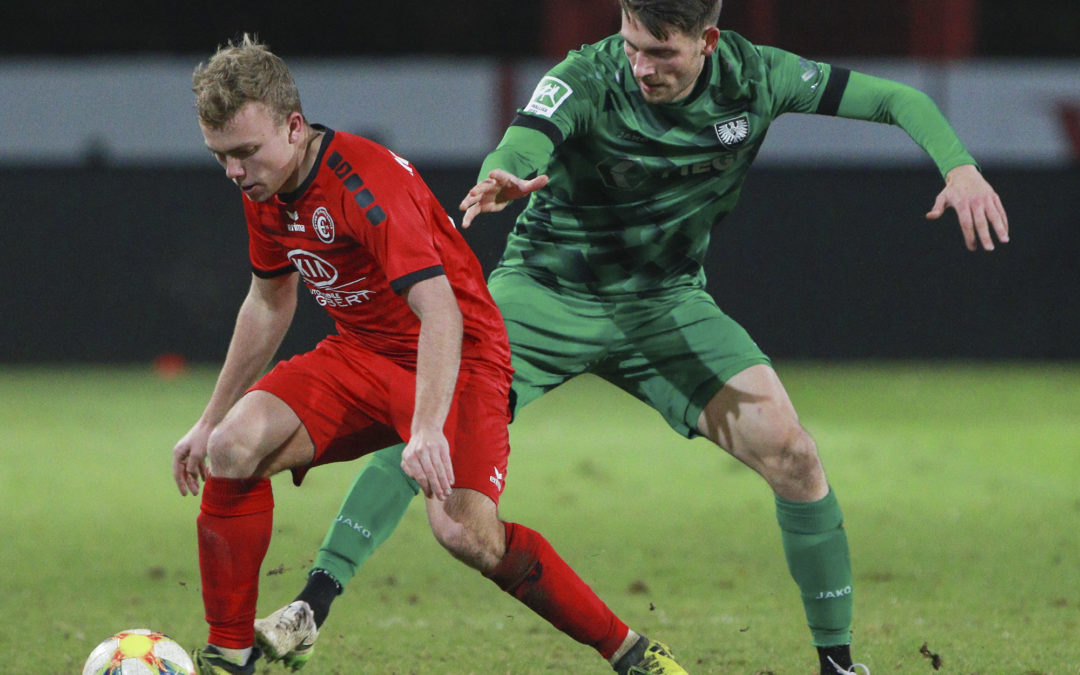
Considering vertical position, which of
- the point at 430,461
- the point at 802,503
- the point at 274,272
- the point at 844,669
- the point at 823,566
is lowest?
the point at 844,669

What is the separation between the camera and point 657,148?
12.4ft

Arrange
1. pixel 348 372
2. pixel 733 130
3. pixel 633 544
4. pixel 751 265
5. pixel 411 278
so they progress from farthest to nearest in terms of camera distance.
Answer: pixel 751 265 → pixel 633 544 → pixel 733 130 → pixel 348 372 → pixel 411 278

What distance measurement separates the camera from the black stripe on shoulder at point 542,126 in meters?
3.53

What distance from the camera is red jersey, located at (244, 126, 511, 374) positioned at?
3154mm

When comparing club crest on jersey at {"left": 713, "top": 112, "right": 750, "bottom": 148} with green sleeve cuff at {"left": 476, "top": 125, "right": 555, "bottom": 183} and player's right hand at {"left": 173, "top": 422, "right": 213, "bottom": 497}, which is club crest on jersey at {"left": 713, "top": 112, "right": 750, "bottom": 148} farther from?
player's right hand at {"left": 173, "top": 422, "right": 213, "bottom": 497}

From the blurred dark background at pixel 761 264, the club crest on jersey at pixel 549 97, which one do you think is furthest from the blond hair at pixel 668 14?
the blurred dark background at pixel 761 264

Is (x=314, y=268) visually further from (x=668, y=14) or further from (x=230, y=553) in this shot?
(x=668, y=14)

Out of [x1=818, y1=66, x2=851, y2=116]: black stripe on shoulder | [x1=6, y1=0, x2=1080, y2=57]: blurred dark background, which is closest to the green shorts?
[x1=818, y1=66, x2=851, y2=116]: black stripe on shoulder

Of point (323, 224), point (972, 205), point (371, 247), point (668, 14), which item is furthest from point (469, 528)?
point (972, 205)

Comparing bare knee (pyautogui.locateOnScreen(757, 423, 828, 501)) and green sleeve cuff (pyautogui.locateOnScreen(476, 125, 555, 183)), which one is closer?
green sleeve cuff (pyautogui.locateOnScreen(476, 125, 555, 183))

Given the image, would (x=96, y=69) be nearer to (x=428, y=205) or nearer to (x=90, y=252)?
(x=90, y=252)

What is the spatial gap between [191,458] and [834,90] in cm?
202

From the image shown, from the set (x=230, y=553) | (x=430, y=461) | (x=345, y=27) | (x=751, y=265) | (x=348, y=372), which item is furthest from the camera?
(x=345, y=27)

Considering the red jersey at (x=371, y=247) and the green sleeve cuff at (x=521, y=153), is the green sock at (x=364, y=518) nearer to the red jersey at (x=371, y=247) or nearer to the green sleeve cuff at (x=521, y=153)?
the red jersey at (x=371, y=247)
